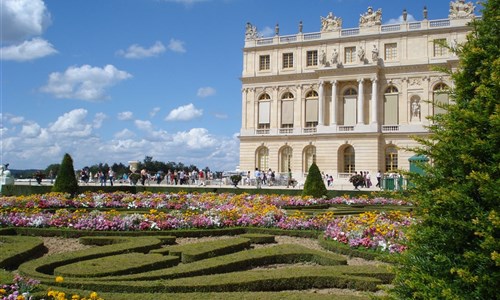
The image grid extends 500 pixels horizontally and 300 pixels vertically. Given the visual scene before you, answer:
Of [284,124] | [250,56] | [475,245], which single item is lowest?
[475,245]

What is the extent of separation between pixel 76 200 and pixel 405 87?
3448 cm

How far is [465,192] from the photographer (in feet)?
11.3

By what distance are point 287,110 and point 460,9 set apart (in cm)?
1743

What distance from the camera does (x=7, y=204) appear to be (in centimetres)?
1691

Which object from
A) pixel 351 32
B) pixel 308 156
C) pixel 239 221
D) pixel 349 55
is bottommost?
pixel 239 221

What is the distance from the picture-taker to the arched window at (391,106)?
152 ft

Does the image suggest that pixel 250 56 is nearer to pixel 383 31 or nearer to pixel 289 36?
pixel 289 36

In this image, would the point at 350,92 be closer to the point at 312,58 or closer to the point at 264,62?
the point at 312,58

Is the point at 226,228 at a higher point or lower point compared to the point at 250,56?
lower

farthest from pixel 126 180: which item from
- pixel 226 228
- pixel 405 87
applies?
pixel 226 228

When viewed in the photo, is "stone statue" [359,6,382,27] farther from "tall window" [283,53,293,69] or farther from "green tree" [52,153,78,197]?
"green tree" [52,153,78,197]

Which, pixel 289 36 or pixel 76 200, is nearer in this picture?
pixel 76 200

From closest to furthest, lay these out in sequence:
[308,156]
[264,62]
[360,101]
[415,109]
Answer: [415,109], [360,101], [308,156], [264,62]

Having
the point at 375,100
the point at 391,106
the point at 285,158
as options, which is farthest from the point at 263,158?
the point at 391,106
